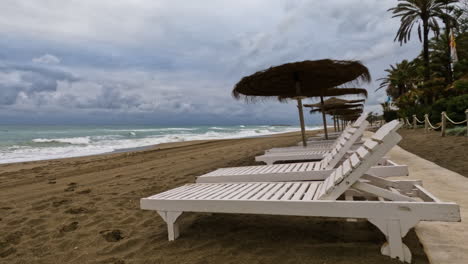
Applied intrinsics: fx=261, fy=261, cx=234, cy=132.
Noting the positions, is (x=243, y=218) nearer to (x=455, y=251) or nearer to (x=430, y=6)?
(x=455, y=251)

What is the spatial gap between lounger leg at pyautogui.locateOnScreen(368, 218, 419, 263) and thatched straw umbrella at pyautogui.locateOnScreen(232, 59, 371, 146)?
3.80 metres

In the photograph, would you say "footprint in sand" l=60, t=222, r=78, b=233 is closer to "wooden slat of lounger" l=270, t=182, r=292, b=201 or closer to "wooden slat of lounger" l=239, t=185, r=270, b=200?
"wooden slat of lounger" l=239, t=185, r=270, b=200

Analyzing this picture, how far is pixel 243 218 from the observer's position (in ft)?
10.0

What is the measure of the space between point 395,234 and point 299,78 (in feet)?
15.8

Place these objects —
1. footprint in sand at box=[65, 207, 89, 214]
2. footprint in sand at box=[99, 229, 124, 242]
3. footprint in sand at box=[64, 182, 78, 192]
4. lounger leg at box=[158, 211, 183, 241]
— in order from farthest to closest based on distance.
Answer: footprint in sand at box=[64, 182, 78, 192] → footprint in sand at box=[65, 207, 89, 214] → footprint in sand at box=[99, 229, 124, 242] → lounger leg at box=[158, 211, 183, 241]

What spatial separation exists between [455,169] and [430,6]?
55.1 ft

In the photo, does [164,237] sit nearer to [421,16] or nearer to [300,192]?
[300,192]

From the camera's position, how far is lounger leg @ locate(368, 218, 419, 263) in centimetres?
182

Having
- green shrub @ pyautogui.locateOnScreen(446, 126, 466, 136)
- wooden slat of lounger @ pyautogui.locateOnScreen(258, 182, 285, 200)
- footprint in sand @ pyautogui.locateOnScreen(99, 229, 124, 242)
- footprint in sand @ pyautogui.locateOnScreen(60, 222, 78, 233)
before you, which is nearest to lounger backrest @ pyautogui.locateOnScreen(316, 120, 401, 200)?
wooden slat of lounger @ pyautogui.locateOnScreen(258, 182, 285, 200)

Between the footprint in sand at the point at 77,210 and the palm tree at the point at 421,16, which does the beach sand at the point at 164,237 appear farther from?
the palm tree at the point at 421,16

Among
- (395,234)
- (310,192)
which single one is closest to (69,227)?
(310,192)

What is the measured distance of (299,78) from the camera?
6223 mm

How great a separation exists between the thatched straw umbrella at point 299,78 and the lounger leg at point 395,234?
12.5 feet

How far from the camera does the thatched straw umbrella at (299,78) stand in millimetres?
5276
